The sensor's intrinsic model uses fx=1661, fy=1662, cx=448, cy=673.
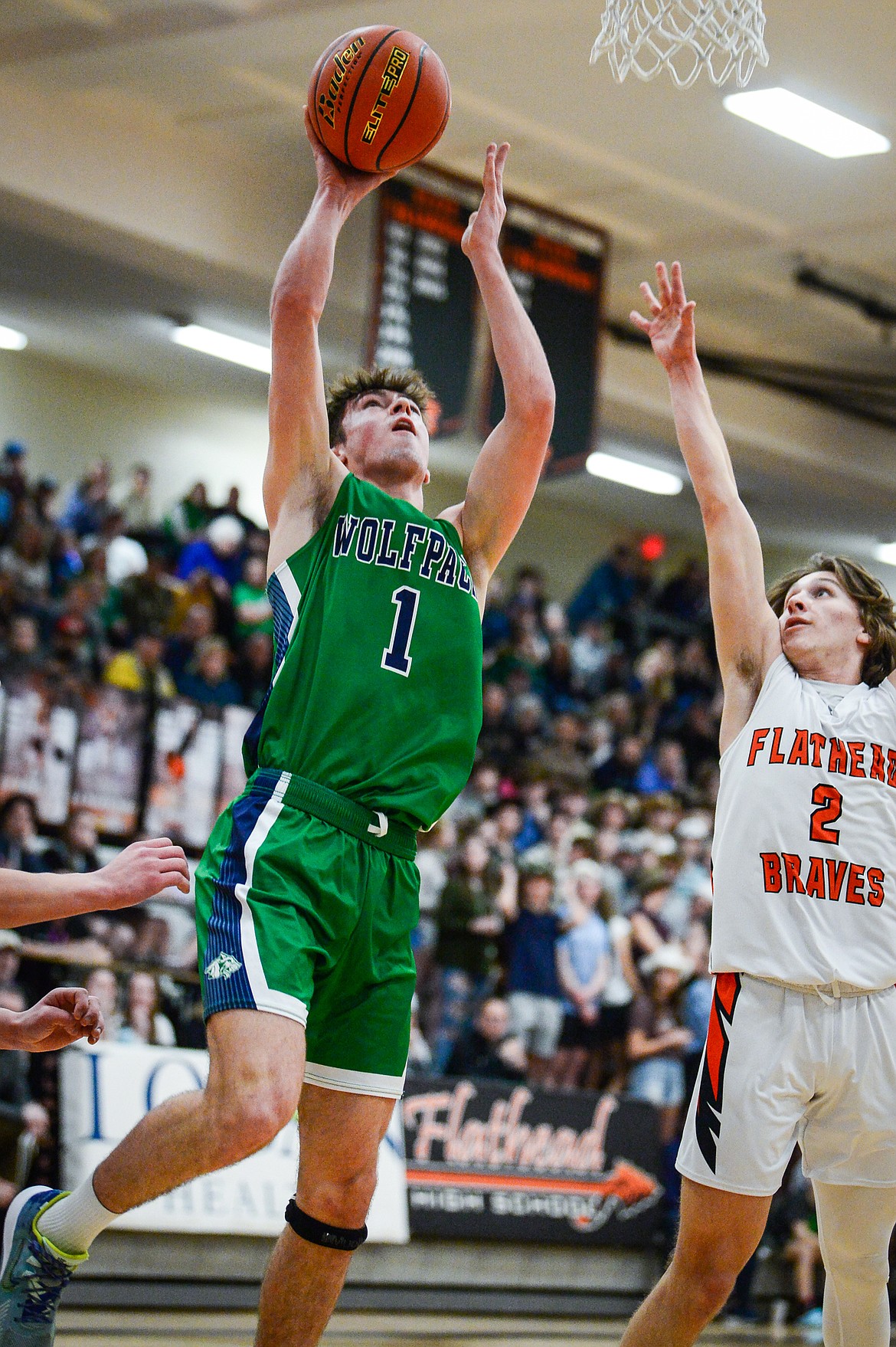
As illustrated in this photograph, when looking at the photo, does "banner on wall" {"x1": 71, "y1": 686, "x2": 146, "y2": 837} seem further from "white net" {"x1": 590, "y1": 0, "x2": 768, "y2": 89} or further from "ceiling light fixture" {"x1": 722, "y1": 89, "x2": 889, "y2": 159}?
"white net" {"x1": 590, "y1": 0, "x2": 768, "y2": 89}

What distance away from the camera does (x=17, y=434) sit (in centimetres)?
1639

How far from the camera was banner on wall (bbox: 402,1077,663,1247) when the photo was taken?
8.96 meters

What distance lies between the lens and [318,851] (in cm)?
366

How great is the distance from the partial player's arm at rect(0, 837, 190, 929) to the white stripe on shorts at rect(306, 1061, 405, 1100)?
0.69 metres

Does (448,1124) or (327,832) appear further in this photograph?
(448,1124)

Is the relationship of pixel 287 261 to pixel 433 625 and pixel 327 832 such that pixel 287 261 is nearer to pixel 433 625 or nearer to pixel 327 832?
pixel 433 625

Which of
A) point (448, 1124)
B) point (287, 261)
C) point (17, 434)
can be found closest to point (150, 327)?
point (17, 434)

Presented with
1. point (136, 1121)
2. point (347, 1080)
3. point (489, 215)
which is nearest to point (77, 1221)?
point (347, 1080)

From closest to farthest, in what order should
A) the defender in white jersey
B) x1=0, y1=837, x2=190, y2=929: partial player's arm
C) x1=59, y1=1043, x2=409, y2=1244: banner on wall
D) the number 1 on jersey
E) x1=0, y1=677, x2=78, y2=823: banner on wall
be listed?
x1=0, y1=837, x2=190, y2=929: partial player's arm, the number 1 on jersey, the defender in white jersey, x1=59, y1=1043, x2=409, y2=1244: banner on wall, x1=0, y1=677, x2=78, y2=823: banner on wall

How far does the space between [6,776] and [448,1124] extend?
3.33 metres

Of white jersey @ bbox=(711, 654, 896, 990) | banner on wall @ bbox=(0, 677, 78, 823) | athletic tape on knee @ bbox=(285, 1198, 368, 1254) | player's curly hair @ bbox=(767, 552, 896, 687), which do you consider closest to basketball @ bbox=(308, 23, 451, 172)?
player's curly hair @ bbox=(767, 552, 896, 687)

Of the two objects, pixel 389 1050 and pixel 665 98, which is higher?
pixel 665 98

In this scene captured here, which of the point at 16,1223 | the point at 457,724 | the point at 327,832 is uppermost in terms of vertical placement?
the point at 457,724

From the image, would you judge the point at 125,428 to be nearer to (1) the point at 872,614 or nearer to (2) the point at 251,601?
(2) the point at 251,601
